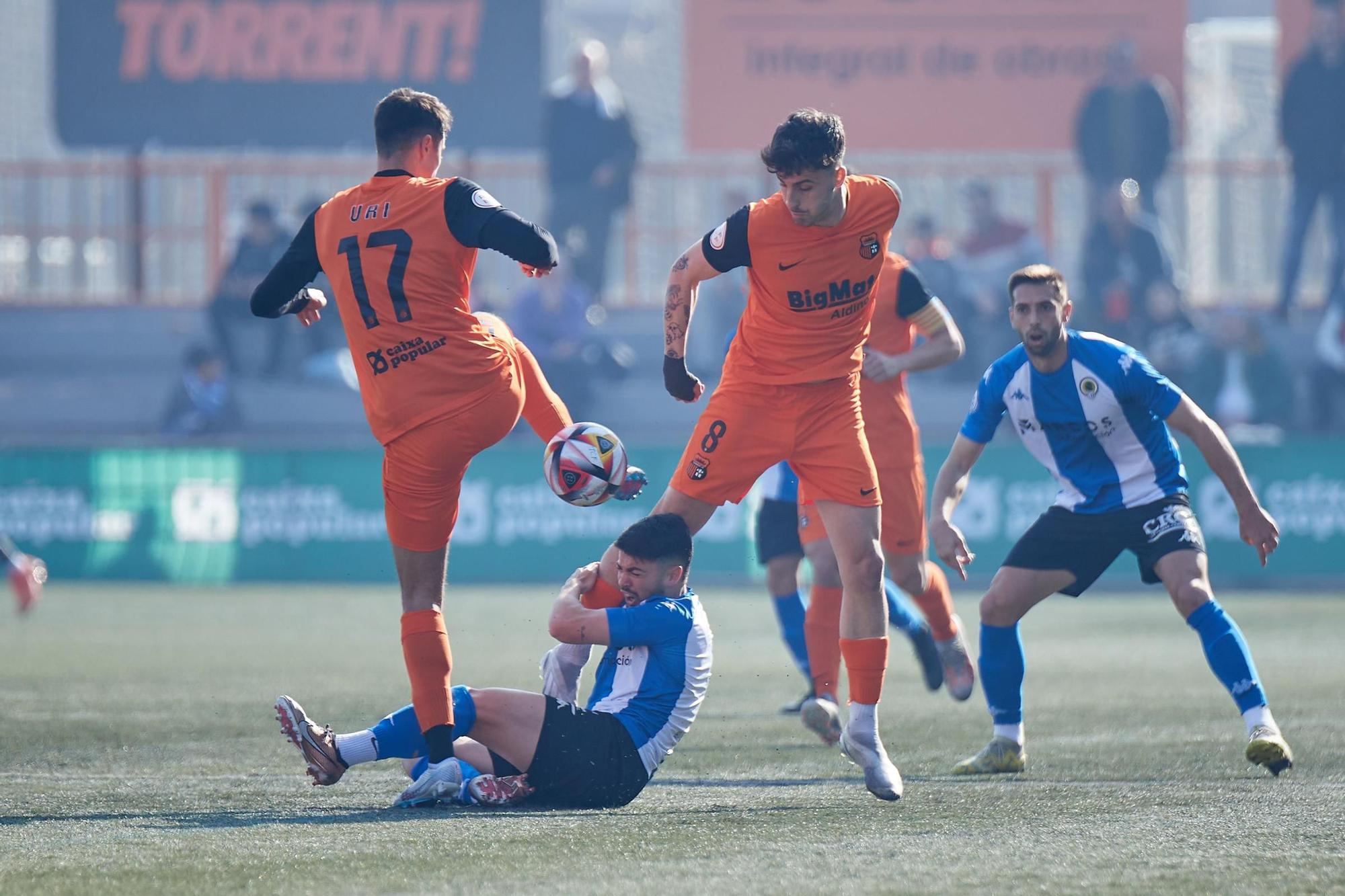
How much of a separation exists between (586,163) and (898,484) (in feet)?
42.9

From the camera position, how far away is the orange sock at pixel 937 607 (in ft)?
26.9

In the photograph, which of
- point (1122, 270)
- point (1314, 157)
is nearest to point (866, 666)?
point (1122, 270)

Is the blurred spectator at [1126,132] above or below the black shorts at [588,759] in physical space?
above

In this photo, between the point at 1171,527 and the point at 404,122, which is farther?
the point at 1171,527

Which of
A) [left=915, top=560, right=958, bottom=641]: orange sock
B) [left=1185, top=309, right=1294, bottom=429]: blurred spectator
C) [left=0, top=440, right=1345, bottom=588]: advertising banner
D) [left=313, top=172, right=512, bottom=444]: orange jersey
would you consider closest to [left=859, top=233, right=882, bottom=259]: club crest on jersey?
[left=313, top=172, right=512, bottom=444]: orange jersey

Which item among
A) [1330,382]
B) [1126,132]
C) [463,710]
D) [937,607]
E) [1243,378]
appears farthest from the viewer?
[1126,132]

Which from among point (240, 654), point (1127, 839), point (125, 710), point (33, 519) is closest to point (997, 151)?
point (33, 519)

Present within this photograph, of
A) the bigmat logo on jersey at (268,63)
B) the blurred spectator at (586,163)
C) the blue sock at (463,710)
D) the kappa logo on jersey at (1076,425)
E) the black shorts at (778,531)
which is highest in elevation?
the bigmat logo on jersey at (268,63)

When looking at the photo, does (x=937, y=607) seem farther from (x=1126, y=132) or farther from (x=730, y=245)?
(x=1126, y=132)

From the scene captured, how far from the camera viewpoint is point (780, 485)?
865 centimetres

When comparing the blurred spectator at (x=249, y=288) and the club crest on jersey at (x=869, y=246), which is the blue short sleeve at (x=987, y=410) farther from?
the blurred spectator at (x=249, y=288)

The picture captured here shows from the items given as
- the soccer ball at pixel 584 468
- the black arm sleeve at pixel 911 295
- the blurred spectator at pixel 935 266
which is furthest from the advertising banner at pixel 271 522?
the soccer ball at pixel 584 468

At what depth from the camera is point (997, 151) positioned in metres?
22.7

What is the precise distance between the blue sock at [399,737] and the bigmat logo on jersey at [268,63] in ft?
57.7
